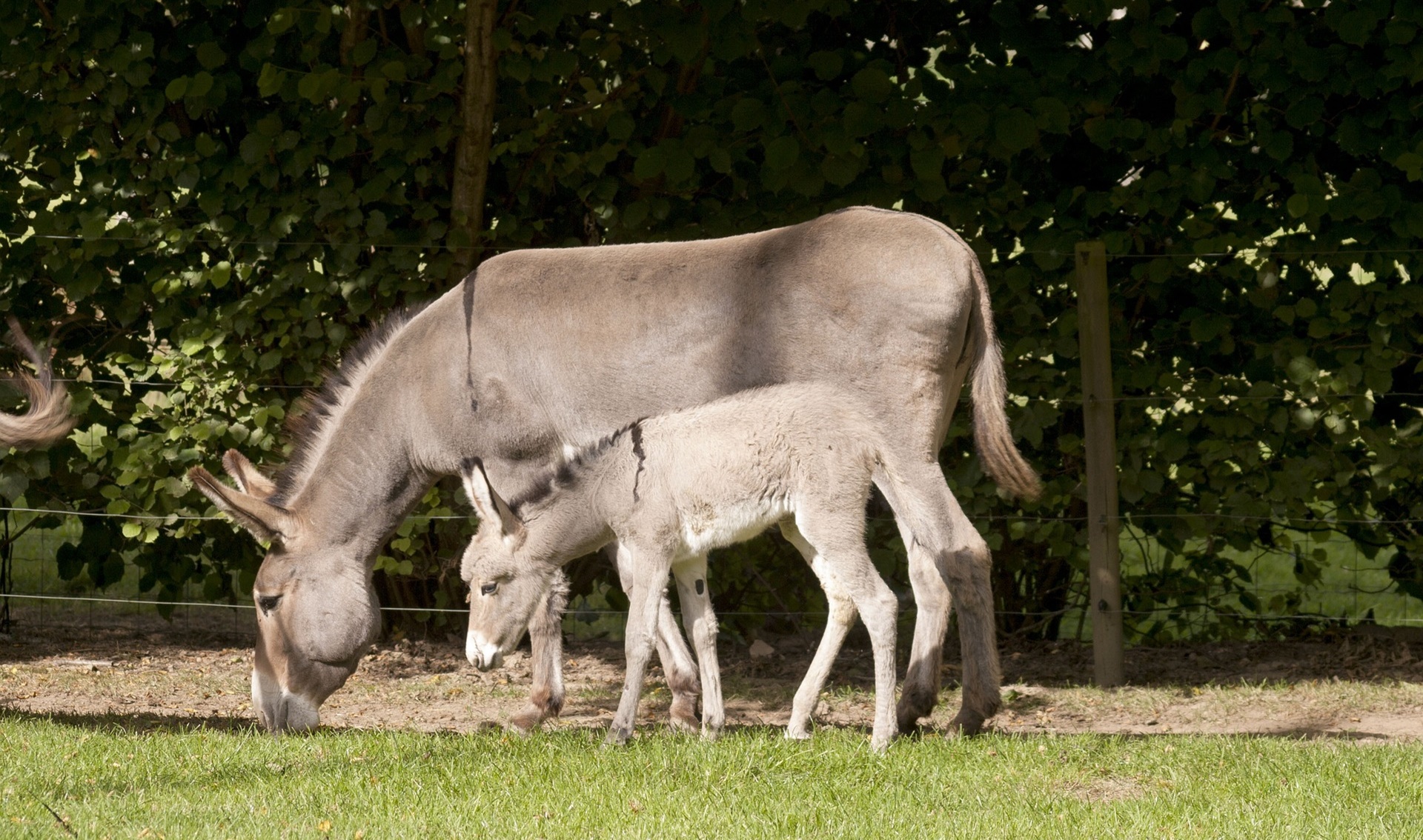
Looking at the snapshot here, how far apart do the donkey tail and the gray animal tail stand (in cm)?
350

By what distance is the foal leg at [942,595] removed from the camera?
5.47 metres

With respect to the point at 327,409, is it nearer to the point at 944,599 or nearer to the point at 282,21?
the point at 282,21

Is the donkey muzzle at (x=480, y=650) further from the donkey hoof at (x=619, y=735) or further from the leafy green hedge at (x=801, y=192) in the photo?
the leafy green hedge at (x=801, y=192)

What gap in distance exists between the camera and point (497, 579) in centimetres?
538

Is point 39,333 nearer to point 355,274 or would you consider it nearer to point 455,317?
point 355,274

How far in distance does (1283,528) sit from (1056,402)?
146 cm

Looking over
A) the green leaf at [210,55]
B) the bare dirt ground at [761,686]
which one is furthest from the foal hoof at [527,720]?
the green leaf at [210,55]

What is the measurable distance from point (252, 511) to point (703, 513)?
2.03 m

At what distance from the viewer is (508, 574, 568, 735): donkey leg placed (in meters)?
5.82

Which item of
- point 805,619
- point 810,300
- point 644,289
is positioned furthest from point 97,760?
point 805,619

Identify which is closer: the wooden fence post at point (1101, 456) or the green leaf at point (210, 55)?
the wooden fence post at point (1101, 456)

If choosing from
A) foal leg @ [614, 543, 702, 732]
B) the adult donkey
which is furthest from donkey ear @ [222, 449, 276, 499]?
foal leg @ [614, 543, 702, 732]

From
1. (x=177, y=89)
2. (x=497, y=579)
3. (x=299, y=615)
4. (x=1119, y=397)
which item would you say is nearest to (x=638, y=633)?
(x=497, y=579)

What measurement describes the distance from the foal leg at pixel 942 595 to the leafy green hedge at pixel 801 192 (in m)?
2.15
